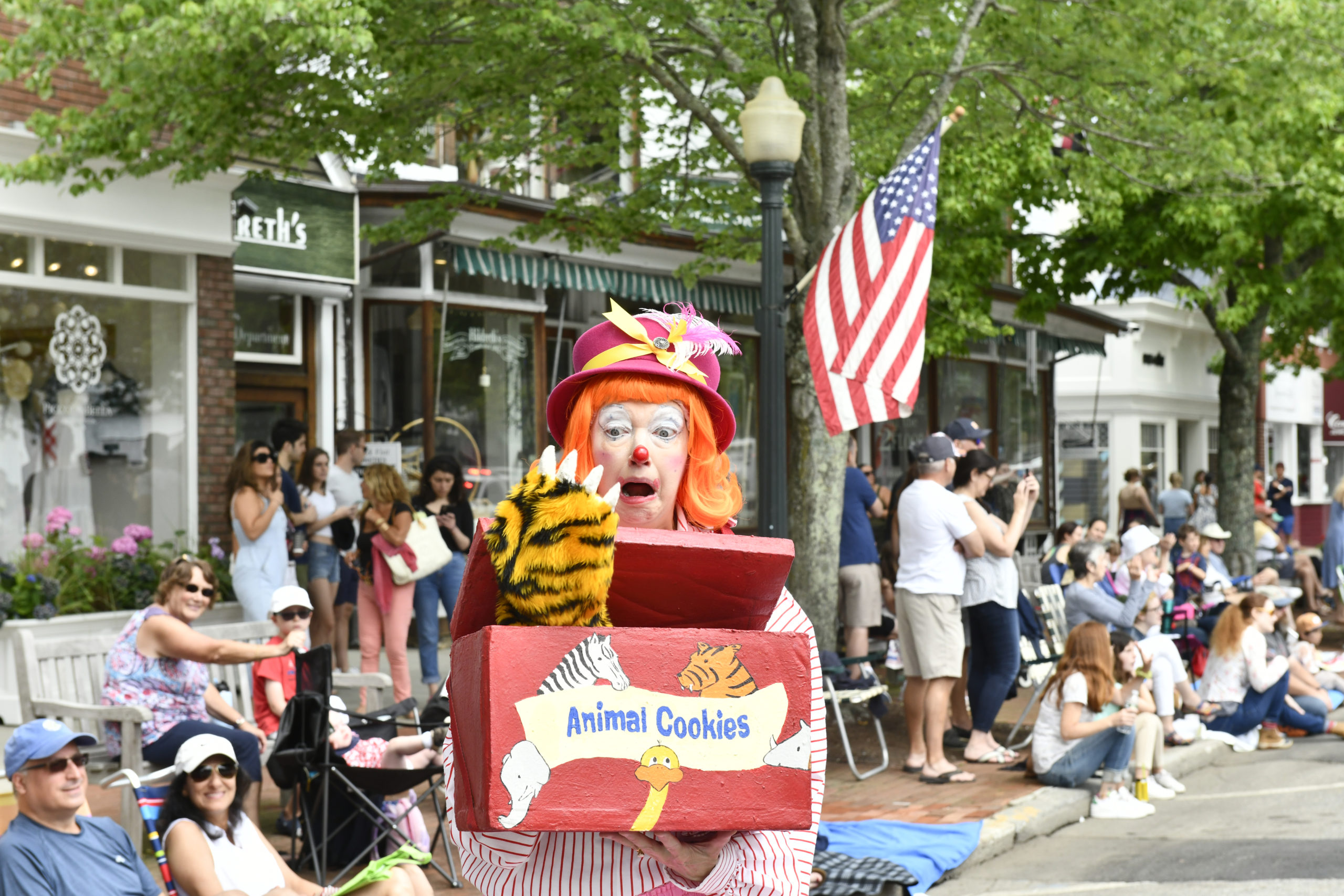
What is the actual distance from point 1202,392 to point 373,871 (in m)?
31.6

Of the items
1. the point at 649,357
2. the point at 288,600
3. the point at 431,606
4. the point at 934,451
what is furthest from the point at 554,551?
the point at 431,606

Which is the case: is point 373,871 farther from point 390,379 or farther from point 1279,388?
point 1279,388

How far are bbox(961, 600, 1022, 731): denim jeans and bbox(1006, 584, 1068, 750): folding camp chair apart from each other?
0.85 meters

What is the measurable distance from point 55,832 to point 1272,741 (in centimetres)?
844

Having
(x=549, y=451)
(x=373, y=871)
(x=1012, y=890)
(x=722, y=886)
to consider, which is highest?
(x=549, y=451)

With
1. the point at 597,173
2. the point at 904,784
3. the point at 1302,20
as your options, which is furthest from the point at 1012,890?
the point at 597,173

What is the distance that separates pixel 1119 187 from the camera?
51.3 feet

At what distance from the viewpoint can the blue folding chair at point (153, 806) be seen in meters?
4.98

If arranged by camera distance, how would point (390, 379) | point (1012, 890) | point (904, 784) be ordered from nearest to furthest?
1. point (1012, 890)
2. point (904, 784)
3. point (390, 379)

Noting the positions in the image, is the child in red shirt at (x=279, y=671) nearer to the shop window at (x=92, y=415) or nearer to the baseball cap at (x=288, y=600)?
the baseball cap at (x=288, y=600)

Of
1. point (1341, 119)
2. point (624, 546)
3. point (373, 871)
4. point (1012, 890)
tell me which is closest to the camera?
point (624, 546)

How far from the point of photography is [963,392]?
→ 2362cm

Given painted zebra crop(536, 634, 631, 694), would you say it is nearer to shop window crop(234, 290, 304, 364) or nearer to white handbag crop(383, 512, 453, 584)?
white handbag crop(383, 512, 453, 584)

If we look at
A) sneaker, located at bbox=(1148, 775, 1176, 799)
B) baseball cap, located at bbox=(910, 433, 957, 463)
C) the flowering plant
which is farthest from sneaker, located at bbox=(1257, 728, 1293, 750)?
the flowering plant
